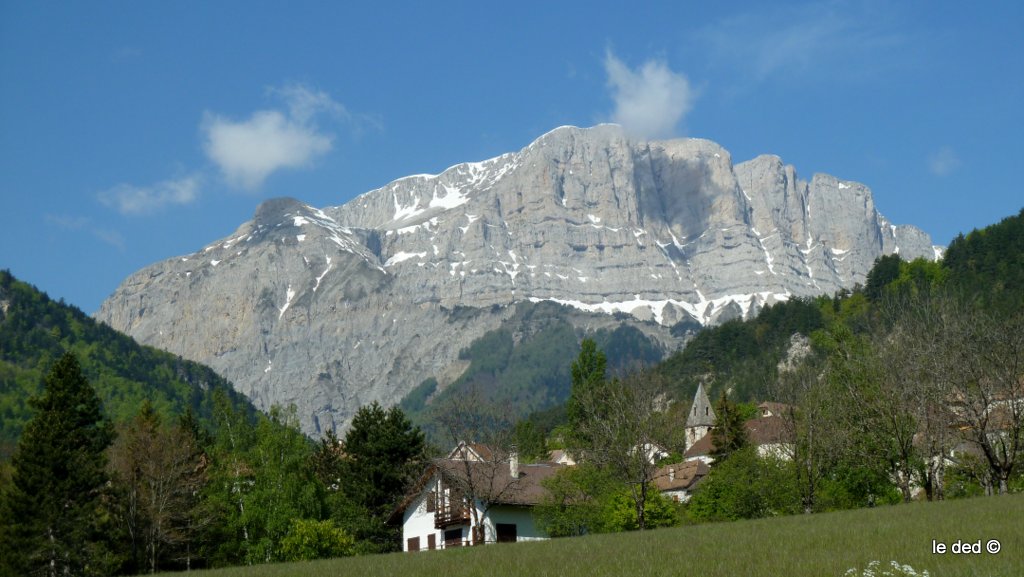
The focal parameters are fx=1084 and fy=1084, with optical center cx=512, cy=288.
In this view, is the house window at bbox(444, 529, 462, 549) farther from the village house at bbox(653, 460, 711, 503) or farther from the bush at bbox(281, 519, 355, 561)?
the village house at bbox(653, 460, 711, 503)

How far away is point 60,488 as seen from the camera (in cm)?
5594

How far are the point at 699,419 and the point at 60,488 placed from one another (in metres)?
103

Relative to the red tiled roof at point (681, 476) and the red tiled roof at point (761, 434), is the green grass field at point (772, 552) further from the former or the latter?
the red tiled roof at point (681, 476)

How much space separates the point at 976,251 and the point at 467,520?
127919 mm

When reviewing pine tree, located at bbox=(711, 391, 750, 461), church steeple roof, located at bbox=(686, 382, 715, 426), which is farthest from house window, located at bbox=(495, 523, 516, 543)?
church steeple roof, located at bbox=(686, 382, 715, 426)

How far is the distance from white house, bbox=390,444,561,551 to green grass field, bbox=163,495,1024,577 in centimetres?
2162

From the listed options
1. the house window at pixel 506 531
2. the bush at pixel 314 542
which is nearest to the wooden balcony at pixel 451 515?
the house window at pixel 506 531

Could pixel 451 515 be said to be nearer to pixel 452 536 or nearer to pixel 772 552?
pixel 452 536

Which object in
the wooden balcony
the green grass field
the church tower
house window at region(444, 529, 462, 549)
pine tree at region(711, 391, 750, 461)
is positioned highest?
the church tower

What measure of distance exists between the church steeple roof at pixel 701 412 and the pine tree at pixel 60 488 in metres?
97.9

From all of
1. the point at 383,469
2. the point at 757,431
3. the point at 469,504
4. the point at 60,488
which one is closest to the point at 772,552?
the point at 469,504

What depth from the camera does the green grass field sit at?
2500 cm

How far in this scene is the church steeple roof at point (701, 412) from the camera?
145875 mm

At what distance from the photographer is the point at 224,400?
303 feet
